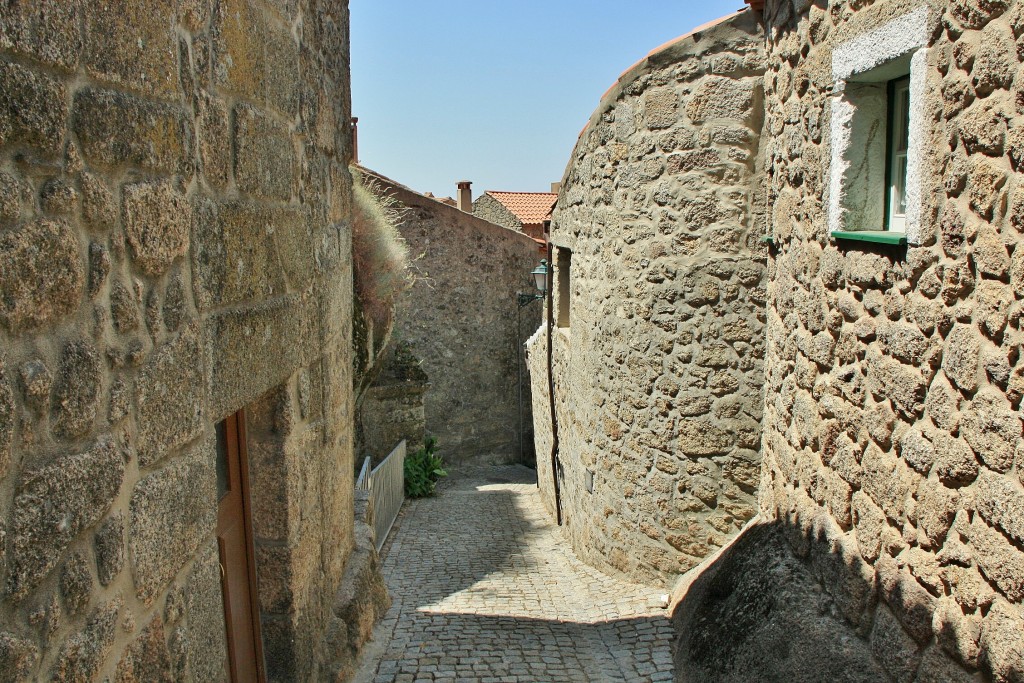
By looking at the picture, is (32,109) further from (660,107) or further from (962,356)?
(660,107)

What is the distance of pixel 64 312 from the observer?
149 cm

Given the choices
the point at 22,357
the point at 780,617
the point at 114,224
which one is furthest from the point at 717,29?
the point at 22,357

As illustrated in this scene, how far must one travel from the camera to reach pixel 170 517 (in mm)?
1987

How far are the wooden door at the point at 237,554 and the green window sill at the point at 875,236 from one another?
236 centimetres

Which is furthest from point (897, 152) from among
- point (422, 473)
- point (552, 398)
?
point (422, 473)

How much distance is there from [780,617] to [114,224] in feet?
10.2

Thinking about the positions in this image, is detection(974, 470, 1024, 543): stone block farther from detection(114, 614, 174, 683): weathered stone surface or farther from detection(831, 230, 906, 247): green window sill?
detection(114, 614, 174, 683): weathered stone surface

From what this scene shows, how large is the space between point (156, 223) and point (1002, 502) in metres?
2.26

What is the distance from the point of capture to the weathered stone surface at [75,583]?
4.94 ft

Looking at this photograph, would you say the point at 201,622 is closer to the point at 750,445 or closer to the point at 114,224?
the point at 114,224

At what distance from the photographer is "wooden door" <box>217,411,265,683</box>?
2865mm

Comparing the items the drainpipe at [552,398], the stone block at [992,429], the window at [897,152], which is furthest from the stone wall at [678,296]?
the stone block at [992,429]

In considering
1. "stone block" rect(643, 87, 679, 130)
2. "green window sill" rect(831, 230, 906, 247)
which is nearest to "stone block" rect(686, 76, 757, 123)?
"stone block" rect(643, 87, 679, 130)

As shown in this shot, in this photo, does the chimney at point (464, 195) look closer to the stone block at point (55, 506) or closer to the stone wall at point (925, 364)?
the stone wall at point (925, 364)
